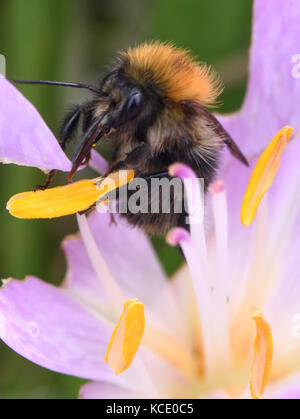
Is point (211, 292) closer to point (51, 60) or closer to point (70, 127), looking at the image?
point (70, 127)

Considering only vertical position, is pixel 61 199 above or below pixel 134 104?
below

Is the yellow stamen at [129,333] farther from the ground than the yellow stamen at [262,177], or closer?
closer

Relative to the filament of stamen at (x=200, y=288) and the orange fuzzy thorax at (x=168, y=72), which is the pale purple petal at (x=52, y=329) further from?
the orange fuzzy thorax at (x=168, y=72)

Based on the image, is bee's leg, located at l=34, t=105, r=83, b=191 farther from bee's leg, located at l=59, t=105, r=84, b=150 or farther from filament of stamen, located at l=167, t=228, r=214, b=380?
filament of stamen, located at l=167, t=228, r=214, b=380

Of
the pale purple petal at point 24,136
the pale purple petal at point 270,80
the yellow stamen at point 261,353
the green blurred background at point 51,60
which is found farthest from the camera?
the green blurred background at point 51,60

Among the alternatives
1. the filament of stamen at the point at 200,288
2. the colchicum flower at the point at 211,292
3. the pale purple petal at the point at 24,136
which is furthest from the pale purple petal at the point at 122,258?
the pale purple petal at the point at 24,136

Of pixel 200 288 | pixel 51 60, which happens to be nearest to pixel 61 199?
pixel 200 288

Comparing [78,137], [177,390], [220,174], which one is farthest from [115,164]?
[177,390]
